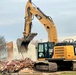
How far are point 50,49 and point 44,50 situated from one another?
0.57 meters

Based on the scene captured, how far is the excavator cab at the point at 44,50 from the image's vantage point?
33.1m

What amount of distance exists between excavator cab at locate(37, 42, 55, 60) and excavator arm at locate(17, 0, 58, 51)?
2.23 m

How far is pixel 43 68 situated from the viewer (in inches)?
1256

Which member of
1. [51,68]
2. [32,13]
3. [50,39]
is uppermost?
[32,13]

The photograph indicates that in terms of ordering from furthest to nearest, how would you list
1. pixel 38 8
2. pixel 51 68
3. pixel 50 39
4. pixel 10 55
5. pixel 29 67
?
pixel 10 55, pixel 38 8, pixel 50 39, pixel 29 67, pixel 51 68

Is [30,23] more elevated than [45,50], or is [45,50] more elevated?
[30,23]

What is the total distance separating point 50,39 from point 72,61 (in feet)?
13.0

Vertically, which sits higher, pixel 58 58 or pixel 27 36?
pixel 27 36

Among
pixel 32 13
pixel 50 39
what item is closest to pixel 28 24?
pixel 32 13

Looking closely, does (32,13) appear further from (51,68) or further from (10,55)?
(10,55)

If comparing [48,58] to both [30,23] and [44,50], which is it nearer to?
[44,50]

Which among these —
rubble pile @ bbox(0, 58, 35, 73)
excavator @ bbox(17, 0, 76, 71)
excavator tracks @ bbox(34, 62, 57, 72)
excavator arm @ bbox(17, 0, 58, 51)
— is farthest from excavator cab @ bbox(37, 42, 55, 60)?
→ excavator arm @ bbox(17, 0, 58, 51)

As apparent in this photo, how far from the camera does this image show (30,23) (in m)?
38.3

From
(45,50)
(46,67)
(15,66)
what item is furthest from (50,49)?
(15,66)
